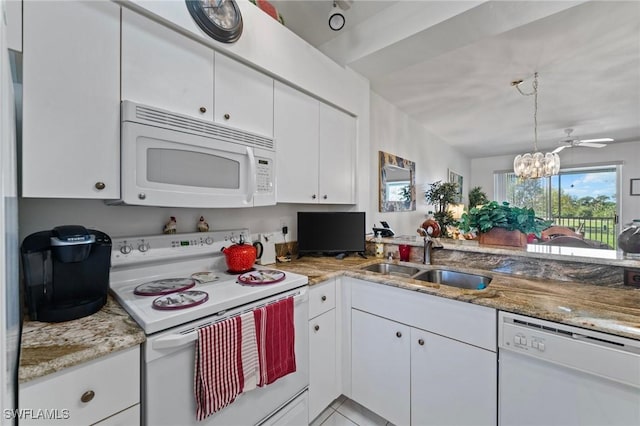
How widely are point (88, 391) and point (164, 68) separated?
4.21 ft

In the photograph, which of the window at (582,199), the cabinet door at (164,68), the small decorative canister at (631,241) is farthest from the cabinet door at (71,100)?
the window at (582,199)

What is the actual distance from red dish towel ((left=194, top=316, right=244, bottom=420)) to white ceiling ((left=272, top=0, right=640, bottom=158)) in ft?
6.78

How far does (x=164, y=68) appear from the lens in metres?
1.26

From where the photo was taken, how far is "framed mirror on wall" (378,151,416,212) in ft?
10.7

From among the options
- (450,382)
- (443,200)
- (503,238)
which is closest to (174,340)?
(450,382)

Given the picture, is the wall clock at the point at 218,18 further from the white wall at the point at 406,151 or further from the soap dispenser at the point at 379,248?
the white wall at the point at 406,151

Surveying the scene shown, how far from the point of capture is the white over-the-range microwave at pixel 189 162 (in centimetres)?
114

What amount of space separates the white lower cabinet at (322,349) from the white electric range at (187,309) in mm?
94

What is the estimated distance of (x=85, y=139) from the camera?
1050 mm

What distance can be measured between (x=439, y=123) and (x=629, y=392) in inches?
160

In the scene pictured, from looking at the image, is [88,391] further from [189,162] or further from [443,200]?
[443,200]

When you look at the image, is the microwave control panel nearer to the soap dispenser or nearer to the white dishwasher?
the soap dispenser

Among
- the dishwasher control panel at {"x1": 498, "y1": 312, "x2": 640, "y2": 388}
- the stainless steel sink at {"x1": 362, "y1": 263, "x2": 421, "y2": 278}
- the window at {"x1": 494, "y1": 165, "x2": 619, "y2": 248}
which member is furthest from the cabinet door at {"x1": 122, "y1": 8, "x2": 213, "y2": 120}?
the window at {"x1": 494, "y1": 165, "x2": 619, "y2": 248}

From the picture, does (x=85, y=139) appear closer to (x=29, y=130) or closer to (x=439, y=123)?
(x=29, y=130)
